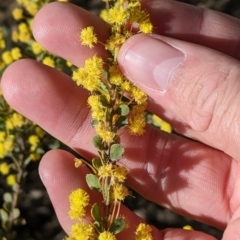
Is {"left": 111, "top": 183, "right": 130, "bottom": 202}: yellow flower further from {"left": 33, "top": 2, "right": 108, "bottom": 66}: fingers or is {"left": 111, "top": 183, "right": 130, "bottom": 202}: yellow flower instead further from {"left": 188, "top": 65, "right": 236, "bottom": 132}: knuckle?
{"left": 33, "top": 2, "right": 108, "bottom": 66}: fingers

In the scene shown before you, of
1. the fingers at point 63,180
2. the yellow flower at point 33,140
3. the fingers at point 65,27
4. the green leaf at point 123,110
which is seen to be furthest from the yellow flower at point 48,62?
the green leaf at point 123,110

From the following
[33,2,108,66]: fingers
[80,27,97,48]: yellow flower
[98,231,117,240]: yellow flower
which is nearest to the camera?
[98,231,117,240]: yellow flower

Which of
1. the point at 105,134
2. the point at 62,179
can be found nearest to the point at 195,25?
the point at 105,134

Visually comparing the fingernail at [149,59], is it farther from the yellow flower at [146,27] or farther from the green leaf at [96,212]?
the green leaf at [96,212]

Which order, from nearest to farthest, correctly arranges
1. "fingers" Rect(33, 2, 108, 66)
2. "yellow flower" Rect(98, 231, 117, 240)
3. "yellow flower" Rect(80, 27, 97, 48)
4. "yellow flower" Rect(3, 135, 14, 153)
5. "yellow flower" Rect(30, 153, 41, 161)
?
1. "yellow flower" Rect(98, 231, 117, 240)
2. "yellow flower" Rect(80, 27, 97, 48)
3. "fingers" Rect(33, 2, 108, 66)
4. "yellow flower" Rect(3, 135, 14, 153)
5. "yellow flower" Rect(30, 153, 41, 161)

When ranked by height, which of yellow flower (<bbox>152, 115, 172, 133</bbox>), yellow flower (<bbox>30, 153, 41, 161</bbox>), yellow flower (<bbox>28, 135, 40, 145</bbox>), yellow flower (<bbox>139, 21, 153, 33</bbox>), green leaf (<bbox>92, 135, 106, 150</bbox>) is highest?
yellow flower (<bbox>139, 21, 153, 33</bbox>)

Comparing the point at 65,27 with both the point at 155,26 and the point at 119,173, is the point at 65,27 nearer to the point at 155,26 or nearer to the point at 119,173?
the point at 155,26

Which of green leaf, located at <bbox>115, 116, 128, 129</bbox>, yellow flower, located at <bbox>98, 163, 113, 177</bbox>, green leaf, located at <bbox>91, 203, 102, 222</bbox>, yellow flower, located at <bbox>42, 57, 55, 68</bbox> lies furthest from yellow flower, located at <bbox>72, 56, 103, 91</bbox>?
yellow flower, located at <bbox>42, 57, 55, 68</bbox>
